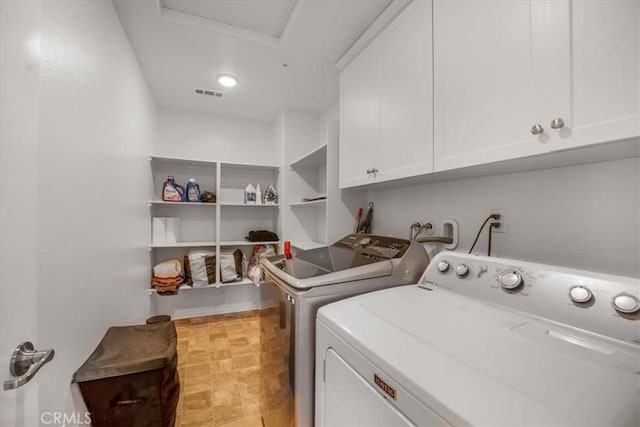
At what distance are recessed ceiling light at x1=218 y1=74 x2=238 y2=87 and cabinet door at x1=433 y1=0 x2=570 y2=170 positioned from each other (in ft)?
5.80

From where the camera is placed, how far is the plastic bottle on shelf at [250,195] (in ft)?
10.3

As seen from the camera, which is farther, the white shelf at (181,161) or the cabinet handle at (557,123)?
the white shelf at (181,161)

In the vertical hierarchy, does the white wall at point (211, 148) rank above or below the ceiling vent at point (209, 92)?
below

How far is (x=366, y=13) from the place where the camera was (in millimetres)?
1555

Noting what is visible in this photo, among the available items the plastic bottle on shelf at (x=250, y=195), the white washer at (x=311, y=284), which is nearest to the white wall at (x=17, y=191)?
the white washer at (x=311, y=284)

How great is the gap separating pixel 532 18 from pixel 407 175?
2.36 ft

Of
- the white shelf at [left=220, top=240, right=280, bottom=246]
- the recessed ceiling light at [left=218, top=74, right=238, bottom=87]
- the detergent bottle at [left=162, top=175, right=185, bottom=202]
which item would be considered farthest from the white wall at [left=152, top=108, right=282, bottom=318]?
the recessed ceiling light at [left=218, top=74, right=238, bottom=87]

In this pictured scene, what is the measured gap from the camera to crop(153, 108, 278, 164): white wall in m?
3.07

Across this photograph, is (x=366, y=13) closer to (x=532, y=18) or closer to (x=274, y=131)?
(x=532, y=18)

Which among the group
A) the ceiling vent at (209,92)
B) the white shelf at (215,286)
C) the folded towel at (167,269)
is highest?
the ceiling vent at (209,92)

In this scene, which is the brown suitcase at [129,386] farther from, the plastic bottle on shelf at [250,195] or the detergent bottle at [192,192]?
the plastic bottle on shelf at [250,195]

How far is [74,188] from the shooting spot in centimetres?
112

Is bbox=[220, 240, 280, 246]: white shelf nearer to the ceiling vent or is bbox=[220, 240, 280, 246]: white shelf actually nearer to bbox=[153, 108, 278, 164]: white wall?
bbox=[153, 108, 278, 164]: white wall

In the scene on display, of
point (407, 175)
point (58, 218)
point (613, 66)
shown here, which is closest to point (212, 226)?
point (58, 218)
